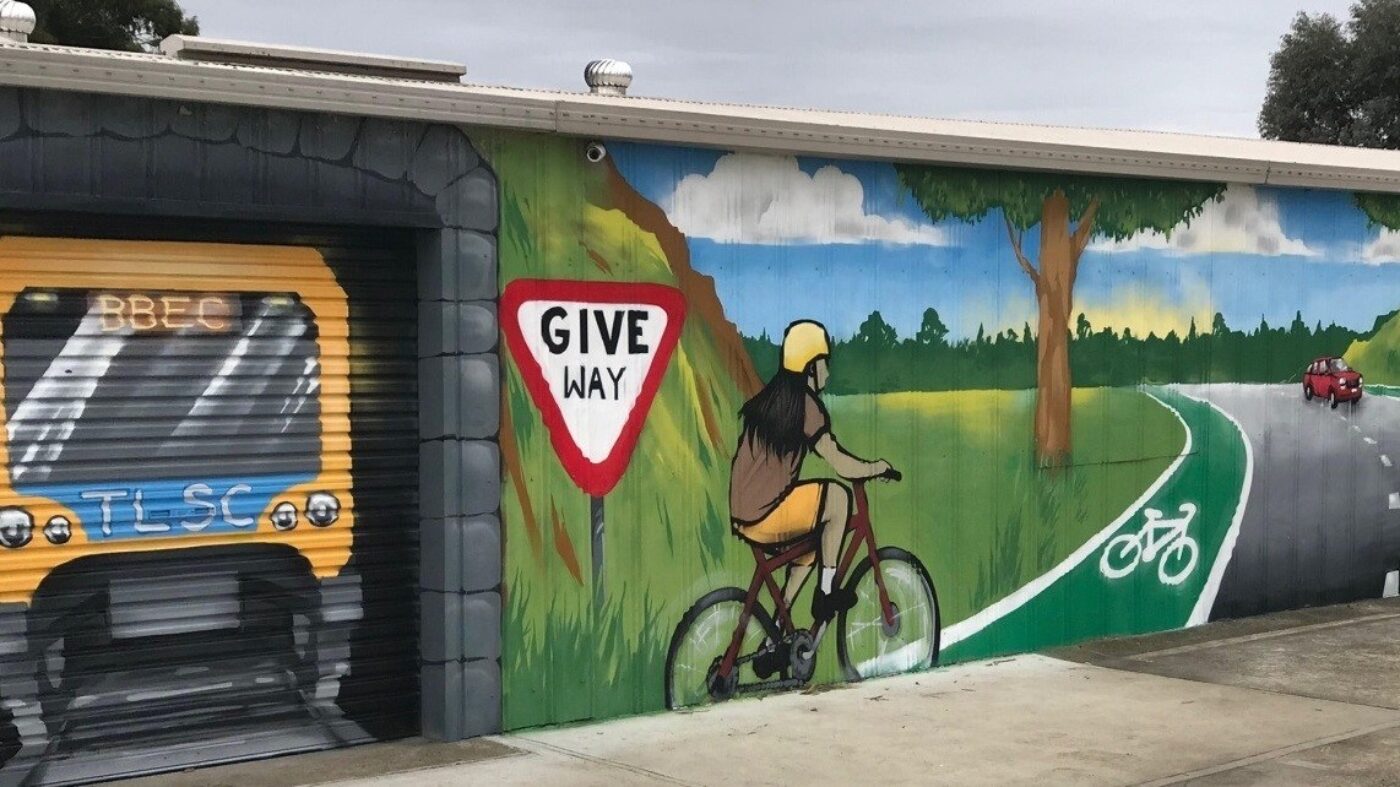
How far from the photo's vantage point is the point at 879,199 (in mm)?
10680

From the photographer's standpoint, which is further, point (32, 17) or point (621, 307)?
point (621, 307)

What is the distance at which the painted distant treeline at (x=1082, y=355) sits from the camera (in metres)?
10.6

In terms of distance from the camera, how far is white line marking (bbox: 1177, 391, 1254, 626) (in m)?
12.6

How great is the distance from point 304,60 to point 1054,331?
5.34 m

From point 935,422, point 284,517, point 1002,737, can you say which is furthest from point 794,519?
point 284,517

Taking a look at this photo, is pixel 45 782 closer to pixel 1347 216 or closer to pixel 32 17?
pixel 32 17

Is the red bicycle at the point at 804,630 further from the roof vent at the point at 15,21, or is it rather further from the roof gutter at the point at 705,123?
the roof vent at the point at 15,21

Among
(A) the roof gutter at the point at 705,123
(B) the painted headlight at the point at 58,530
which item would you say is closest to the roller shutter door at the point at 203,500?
(B) the painted headlight at the point at 58,530

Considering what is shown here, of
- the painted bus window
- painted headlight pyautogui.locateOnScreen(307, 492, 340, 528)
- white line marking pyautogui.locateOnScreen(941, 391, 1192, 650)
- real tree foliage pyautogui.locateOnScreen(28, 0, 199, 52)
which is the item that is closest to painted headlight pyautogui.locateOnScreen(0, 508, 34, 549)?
the painted bus window

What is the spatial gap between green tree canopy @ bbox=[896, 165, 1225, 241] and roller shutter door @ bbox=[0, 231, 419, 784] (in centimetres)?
364

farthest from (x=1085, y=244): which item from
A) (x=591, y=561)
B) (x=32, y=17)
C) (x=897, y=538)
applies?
(x=32, y=17)

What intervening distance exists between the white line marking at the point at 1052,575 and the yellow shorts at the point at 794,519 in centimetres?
→ 133

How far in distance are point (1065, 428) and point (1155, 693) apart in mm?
2089

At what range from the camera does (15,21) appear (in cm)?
826
